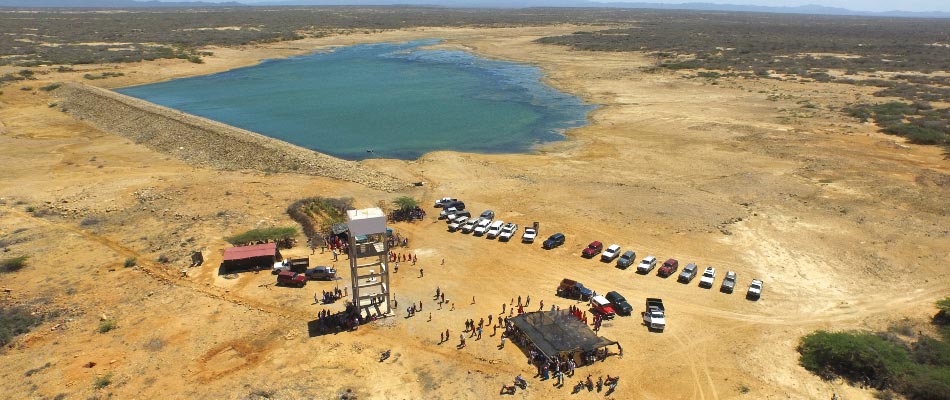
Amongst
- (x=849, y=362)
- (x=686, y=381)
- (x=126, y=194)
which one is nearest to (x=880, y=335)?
(x=849, y=362)

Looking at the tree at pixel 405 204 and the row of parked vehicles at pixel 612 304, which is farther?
the tree at pixel 405 204

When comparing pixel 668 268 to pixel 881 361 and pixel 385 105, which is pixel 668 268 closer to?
pixel 881 361

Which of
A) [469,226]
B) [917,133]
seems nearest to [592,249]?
[469,226]

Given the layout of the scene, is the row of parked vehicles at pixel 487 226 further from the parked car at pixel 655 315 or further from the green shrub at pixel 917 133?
the green shrub at pixel 917 133

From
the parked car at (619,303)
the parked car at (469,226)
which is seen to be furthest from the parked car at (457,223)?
the parked car at (619,303)

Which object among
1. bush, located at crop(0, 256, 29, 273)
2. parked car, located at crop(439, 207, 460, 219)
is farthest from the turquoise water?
bush, located at crop(0, 256, 29, 273)

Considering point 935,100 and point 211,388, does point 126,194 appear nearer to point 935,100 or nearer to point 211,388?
point 211,388
